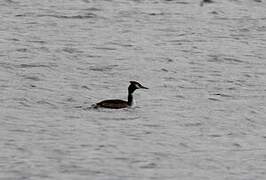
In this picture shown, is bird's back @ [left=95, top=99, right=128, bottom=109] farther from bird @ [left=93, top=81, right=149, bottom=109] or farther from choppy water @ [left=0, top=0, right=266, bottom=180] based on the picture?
choppy water @ [left=0, top=0, right=266, bottom=180]

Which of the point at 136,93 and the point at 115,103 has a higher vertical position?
the point at 115,103

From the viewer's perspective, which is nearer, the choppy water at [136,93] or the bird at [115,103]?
the choppy water at [136,93]

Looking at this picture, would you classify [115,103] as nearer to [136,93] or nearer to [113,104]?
[113,104]

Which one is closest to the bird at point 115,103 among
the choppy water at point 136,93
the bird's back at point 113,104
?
the bird's back at point 113,104

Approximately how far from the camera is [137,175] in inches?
495

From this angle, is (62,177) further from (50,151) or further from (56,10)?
(56,10)

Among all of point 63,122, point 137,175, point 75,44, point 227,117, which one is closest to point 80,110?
point 63,122

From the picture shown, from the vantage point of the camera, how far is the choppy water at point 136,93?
1333cm

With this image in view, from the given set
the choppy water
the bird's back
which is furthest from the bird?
the choppy water

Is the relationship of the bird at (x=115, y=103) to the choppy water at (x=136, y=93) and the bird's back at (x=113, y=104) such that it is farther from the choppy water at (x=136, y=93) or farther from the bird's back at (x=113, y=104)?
the choppy water at (x=136, y=93)

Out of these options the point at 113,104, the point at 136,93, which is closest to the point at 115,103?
the point at 113,104

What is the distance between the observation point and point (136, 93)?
1909cm

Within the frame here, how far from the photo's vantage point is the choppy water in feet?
43.7

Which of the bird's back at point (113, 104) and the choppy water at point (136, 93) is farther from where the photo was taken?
the bird's back at point (113, 104)
